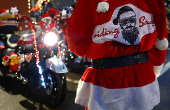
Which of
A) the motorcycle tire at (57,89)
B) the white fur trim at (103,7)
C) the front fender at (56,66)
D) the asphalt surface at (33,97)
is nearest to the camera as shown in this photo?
the white fur trim at (103,7)

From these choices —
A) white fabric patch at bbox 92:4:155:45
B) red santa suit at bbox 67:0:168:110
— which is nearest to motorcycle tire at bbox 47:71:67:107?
red santa suit at bbox 67:0:168:110

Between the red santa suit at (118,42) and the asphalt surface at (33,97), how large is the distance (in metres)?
1.63

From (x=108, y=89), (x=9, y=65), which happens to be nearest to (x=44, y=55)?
(x=9, y=65)

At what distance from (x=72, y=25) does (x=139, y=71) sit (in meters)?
0.65

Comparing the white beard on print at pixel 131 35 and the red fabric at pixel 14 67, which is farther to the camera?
the red fabric at pixel 14 67

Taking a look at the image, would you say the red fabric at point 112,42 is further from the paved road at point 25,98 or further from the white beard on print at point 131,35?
the paved road at point 25,98

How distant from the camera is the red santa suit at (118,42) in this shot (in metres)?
1.24

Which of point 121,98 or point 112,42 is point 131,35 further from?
point 121,98

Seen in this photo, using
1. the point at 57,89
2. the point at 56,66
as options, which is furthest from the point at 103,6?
the point at 57,89

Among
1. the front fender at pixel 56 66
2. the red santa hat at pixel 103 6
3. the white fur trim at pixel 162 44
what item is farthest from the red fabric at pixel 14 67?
the white fur trim at pixel 162 44

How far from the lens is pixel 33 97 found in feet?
10.5

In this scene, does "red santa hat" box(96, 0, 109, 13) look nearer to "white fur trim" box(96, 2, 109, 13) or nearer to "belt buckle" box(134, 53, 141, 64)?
"white fur trim" box(96, 2, 109, 13)

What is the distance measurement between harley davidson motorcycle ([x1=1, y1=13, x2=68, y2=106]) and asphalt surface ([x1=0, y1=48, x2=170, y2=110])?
0.27 meters

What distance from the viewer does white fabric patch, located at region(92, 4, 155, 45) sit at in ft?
4.02
